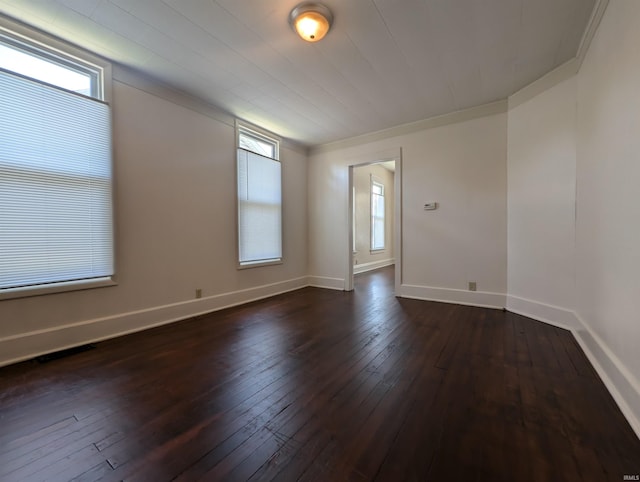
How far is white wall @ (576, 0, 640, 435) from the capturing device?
59.9 inches

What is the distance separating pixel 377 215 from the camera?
8055 millimetres

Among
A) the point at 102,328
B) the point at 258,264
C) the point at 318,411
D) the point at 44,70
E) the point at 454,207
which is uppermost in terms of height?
the point at 44,70

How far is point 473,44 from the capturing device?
2.38 metres

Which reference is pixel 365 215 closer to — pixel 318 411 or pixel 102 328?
pixel 102 328

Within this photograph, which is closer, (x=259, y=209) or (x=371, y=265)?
(x=259, y=209)

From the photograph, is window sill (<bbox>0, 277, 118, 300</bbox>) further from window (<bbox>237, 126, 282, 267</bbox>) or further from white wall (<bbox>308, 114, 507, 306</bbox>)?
white wall (<bbox>308, 114, 507, 306</bbox>)

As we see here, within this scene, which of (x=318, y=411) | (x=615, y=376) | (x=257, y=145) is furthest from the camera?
(x=257, y=145)

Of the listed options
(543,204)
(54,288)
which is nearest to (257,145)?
(54,288)

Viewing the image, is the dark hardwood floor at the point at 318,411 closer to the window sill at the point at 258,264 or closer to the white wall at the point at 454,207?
the white wall at the point at 454,207

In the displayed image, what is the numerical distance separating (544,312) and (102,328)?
453 centimetres

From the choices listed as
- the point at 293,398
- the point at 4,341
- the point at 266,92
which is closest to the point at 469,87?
the point at 266,92

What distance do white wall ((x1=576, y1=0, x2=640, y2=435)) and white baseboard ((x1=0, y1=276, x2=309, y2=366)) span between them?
3.71m

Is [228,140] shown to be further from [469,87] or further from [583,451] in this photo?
[583,451]

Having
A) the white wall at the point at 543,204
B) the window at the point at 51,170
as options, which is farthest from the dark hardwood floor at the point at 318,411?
the window at the point at 51,170
